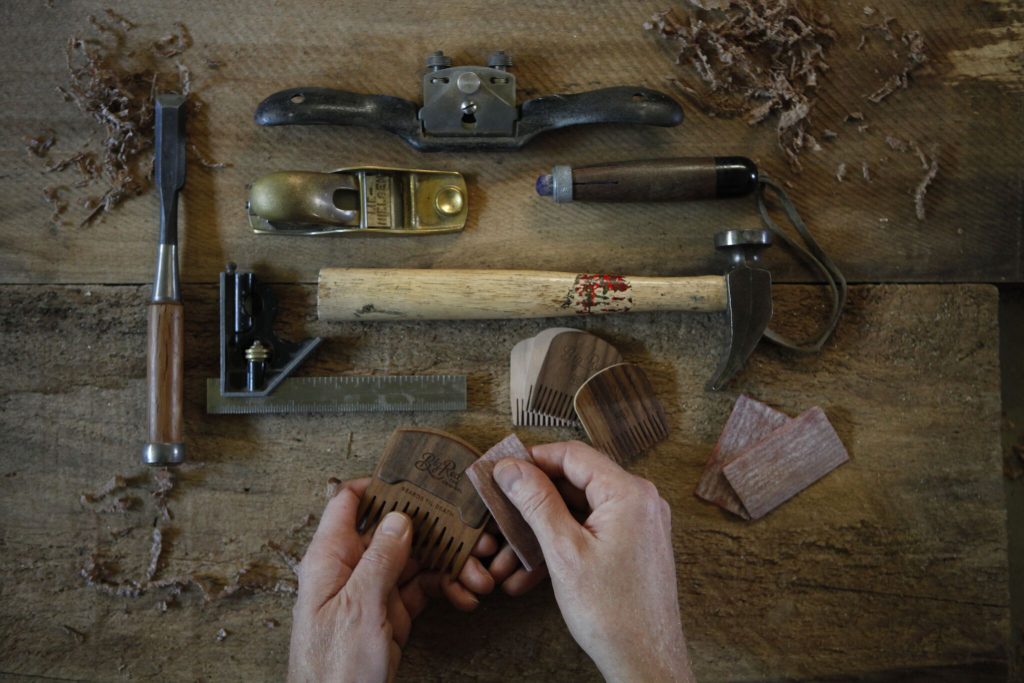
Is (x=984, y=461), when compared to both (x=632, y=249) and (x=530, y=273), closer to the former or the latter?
(x=632, y=249)

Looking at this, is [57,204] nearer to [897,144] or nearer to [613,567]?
[613,567]

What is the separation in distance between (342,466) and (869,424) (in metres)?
1.37

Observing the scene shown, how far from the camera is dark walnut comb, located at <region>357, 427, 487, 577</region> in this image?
1.77m

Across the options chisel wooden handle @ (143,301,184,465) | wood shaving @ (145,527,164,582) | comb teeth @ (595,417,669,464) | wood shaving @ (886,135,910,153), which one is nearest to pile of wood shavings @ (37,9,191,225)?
chisel wooden handle @ (143,301,184,465)

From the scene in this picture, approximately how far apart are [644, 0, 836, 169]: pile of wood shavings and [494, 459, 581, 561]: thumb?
1052mm

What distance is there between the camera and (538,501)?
1.64 metres

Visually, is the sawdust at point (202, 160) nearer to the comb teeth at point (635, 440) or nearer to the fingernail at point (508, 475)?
the fingernail at point (508, 475)

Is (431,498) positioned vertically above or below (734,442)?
below

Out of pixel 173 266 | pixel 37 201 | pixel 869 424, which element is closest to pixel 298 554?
pixel 173 266

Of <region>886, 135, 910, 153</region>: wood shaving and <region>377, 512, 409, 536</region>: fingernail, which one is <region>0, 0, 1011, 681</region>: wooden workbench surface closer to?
<region>886, 135, 910, 153</region>: wood shaving

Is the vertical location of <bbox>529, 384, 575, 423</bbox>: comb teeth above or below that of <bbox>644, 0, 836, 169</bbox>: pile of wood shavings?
below

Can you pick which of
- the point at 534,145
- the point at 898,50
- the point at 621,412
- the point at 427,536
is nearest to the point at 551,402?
the point at 621,412

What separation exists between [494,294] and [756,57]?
0.94 m

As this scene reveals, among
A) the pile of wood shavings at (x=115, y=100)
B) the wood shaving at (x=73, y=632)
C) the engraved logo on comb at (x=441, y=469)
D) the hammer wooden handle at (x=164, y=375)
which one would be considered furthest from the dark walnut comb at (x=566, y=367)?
the wood shaving at (x=73, y=632)
